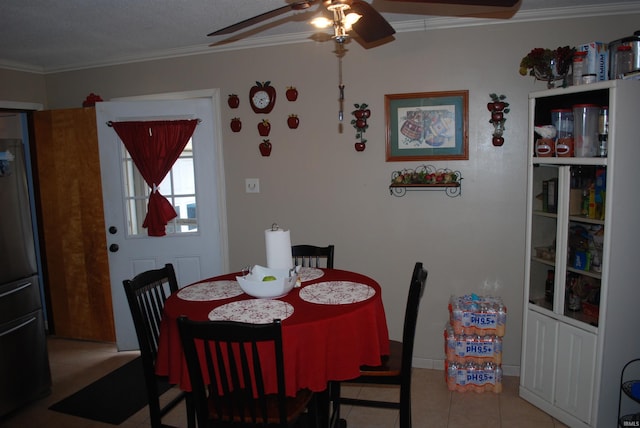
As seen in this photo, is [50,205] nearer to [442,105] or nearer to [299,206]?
[299,206]

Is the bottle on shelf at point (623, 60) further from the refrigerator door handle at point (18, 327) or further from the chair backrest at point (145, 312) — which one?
the refrigerator door handle at point (18, 327)

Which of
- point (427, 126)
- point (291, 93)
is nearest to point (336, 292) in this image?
point (427, 126)

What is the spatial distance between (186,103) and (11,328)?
1944mm

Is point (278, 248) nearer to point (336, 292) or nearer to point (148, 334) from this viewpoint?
point (336, 292)

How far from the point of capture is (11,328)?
275cm

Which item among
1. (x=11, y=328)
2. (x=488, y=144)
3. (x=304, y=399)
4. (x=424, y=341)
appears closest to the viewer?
(x=304, y=399)

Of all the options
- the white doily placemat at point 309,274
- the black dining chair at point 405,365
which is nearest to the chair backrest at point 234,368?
the black dining chair at point 405,365

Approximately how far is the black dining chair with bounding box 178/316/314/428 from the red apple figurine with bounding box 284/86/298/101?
2117 millimetres

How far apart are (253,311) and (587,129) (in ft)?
6.55

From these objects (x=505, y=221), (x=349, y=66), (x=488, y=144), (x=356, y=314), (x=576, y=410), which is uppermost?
(x=349, y=66)

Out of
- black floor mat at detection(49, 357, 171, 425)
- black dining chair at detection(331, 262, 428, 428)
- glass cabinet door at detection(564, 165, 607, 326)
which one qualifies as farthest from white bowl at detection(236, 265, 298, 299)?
glass cabinet door at detection(564, 165, 607, 326)

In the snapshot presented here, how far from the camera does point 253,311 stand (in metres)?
2.01

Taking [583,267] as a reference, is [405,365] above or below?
below

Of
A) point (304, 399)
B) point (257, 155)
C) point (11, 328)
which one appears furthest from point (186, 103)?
point (304, 399)
